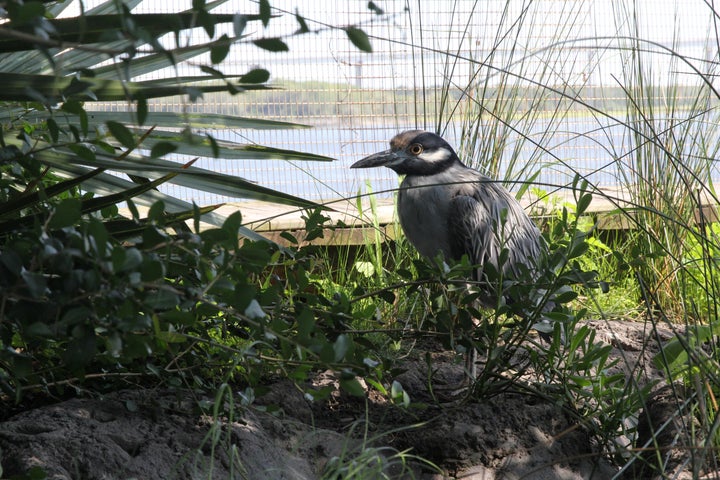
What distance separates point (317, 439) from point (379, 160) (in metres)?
1.50

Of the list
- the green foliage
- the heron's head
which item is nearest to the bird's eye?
the heron's head

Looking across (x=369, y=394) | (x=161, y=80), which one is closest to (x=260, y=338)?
(x=369, y=394)

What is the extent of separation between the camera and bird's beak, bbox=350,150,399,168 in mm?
3289

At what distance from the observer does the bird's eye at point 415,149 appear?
3.34 meters

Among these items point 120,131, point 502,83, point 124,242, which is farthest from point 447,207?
point 120,131

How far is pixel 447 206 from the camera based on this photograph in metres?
3.19

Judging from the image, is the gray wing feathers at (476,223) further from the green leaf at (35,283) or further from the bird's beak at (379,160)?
the green leaf at (35,283)

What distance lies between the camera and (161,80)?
2287 mm

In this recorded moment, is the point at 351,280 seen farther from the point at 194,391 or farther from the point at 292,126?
the point at 194,391

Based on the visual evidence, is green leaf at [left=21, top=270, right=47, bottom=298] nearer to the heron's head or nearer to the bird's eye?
the heron's head

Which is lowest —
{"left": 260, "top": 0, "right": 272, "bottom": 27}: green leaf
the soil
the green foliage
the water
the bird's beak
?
the water

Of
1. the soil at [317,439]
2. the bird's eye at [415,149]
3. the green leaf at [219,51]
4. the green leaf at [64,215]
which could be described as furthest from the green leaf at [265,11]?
the bird's eye at [415,149]

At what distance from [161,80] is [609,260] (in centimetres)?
Answer: 282

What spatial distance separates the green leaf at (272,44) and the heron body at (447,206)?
1.86m
